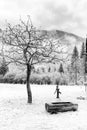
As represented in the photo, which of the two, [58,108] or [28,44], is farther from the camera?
[28,44]

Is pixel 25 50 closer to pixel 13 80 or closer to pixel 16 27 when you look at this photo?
pixel 16 27

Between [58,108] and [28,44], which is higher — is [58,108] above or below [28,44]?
below

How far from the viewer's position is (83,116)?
9.49 metres

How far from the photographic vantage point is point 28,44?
44.2ft

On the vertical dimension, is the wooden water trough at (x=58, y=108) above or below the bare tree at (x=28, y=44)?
below

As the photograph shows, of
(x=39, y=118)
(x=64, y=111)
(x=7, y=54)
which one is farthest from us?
(x=7, y=54)

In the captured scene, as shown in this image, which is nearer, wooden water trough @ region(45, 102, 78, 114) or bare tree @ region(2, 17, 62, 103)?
wooden water trough @ region(45, 102, 78, 114)

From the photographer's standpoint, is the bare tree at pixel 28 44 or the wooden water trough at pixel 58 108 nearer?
the wooden water trough at pixel 58 108

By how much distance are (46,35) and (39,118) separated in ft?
25.4

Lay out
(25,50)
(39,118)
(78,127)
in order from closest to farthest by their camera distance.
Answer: (78,127)
(39,118)
(25,50)

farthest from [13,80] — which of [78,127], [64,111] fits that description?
[78,127]

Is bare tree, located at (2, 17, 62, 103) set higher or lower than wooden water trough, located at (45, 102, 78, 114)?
higher

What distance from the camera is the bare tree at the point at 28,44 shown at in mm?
13648

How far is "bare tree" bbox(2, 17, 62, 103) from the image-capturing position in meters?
13.6
